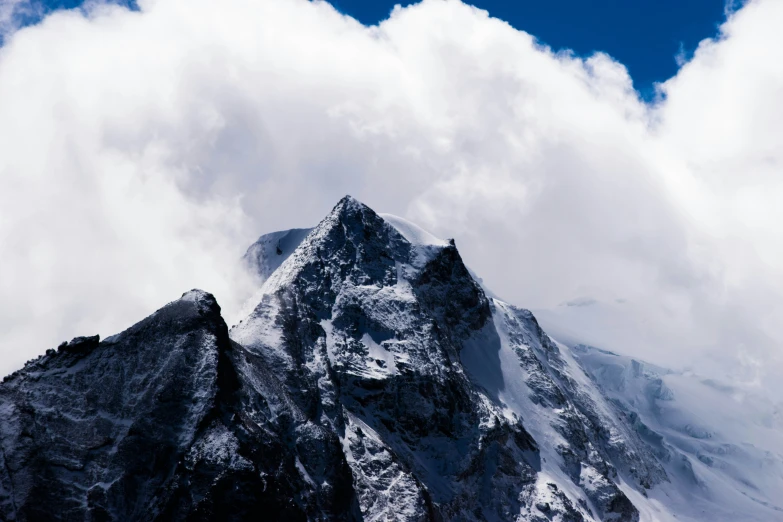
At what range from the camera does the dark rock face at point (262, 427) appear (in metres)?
134

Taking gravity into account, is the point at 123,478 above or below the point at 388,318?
below

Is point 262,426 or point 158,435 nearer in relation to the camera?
point 158,435

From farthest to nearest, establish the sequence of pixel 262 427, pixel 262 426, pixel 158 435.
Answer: pixel 262 426 < pixel 262 427 < pixel 158 435

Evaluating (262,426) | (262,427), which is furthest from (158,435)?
(262,426)

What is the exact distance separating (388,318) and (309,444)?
158 ft

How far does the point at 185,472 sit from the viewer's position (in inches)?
5266

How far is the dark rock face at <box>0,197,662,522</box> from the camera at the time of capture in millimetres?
134125

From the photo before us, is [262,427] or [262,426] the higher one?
[262,426]

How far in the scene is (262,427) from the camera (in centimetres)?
14762

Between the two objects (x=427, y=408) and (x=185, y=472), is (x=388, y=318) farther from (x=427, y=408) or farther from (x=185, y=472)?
(x=185, y=472)

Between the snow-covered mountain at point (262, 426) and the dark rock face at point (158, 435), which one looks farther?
the snow-covered mountain at point (262, 426)

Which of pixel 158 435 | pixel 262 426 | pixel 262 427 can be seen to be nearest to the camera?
pixel 158 435

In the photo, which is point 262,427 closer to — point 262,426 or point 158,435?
point 262,426

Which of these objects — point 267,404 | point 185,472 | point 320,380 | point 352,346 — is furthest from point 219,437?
point 352,346
